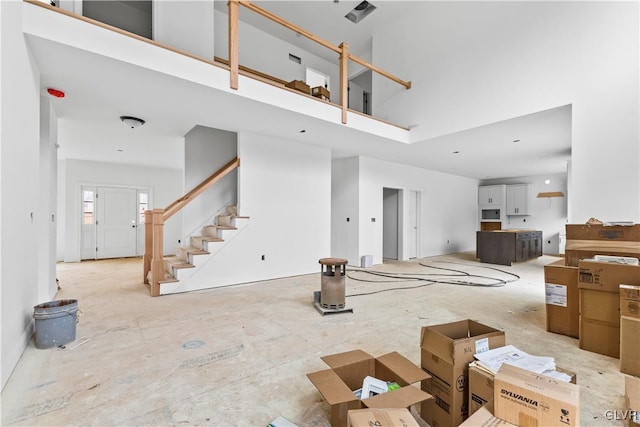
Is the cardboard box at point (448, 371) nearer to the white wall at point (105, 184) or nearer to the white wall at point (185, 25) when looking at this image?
the white wall at point (185, 25)

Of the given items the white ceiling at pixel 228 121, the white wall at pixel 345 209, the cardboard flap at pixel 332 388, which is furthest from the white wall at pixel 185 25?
the cardboard flap at pixel 332 388

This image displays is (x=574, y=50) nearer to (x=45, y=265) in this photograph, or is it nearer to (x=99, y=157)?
(x=45, y=265)

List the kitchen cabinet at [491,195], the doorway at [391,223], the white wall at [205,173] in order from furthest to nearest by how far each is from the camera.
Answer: the kitchen cabinet at [491,195] → the doorway at [391,223] → the white wall at [205,173]

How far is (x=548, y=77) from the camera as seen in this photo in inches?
158

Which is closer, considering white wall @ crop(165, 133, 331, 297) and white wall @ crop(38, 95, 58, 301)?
white wall @ crop(38, 95, 58, 301)

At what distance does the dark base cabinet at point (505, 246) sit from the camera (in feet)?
23.9

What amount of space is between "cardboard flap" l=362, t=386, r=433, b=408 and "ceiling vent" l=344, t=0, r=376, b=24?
22.6 ft

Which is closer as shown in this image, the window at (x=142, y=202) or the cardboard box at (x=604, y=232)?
the cardboard box at (x=604, y=232)

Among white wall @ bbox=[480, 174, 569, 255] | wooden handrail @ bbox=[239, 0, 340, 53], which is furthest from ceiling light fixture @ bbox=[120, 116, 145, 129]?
white wall @ bbox=[480, 174, 569, 255]

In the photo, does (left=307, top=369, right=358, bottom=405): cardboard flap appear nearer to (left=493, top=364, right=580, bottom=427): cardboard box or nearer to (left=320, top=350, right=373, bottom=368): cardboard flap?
(left=320, top=350, right=373, bottom=368): cardboard flap

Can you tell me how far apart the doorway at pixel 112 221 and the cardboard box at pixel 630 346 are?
10.4 m

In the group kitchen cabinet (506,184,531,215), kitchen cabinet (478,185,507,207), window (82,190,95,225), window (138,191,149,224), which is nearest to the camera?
window (82,190,95,225)

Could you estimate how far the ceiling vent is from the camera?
237 inches

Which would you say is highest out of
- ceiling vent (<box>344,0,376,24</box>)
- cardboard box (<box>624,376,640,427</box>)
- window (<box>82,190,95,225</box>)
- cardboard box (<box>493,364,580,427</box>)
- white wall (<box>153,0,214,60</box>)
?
ceiling vent (<box>344,0,376,24</box>)
